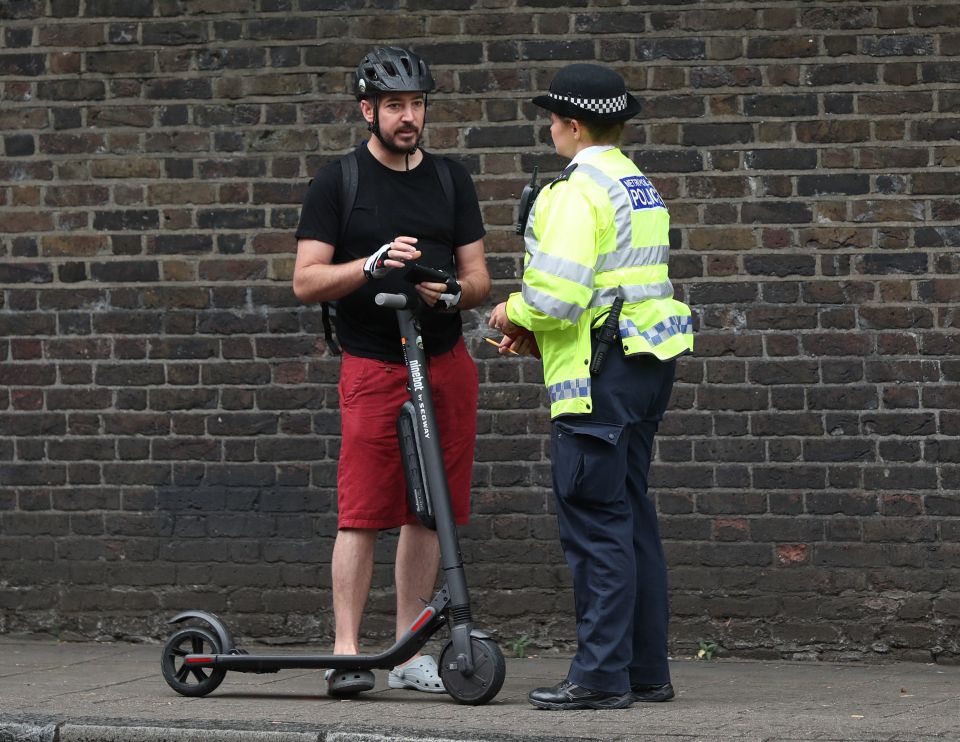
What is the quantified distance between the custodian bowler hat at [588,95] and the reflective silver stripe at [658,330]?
699 mm

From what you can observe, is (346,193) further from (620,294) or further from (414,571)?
(414,571)

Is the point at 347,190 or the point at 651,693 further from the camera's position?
the point at 347,190

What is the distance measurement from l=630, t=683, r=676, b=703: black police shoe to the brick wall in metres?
1.35

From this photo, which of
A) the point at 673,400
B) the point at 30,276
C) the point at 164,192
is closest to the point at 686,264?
the point at 673,400

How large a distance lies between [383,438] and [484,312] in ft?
4.59

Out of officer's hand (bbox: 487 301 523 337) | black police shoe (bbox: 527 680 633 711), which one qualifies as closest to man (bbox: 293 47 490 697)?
officer's hand (bbox: 487 301 523 337)

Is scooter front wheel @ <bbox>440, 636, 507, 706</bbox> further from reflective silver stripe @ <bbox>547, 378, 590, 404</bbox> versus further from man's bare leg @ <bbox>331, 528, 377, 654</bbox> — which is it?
reflective silver stripe @ <bbox>547, 378, 590, 404</bbox>

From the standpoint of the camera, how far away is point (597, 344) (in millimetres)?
5121

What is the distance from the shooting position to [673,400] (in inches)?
265

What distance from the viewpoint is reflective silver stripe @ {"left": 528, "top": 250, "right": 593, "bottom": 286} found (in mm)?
4977

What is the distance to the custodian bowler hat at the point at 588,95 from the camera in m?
5.19

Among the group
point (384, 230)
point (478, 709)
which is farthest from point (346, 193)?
point (478, 709)

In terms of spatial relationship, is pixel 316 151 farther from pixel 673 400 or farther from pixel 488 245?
pixel 673 400

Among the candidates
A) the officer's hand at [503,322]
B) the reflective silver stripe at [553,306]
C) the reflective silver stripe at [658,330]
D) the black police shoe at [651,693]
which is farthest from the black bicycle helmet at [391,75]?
the black police shoe at [651,693]
